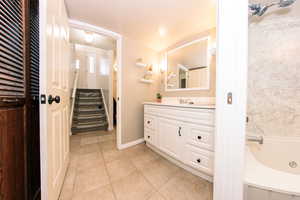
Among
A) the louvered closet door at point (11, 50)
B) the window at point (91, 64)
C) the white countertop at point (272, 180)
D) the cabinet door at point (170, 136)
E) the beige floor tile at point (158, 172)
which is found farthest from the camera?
the window at point (91, 64)

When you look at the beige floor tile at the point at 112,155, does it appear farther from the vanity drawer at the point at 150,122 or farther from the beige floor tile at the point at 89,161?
the vanity drawer at the point at 150,122

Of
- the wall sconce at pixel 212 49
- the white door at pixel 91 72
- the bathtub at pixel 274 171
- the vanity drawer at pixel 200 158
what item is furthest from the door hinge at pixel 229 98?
the white door at pixel 91 72

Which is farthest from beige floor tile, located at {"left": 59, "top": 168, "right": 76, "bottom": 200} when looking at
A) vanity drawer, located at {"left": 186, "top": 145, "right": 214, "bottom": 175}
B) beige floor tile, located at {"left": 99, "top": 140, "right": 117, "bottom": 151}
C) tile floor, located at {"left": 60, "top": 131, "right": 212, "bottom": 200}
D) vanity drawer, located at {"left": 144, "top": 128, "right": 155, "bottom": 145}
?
vanity drawer, located at {"left": 186, "top": 145, "right": 214, "bottom": 175}

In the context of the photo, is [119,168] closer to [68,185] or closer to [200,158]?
[68,185]

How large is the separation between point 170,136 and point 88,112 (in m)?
2.99

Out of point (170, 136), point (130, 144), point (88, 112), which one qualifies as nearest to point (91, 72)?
point (88, 112)

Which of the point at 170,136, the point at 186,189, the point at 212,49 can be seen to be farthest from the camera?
the point at 212,49

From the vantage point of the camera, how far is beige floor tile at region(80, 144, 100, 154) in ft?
6.73

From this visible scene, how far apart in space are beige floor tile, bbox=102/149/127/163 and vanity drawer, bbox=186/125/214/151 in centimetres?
116

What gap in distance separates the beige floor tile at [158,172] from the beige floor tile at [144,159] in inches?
2.6

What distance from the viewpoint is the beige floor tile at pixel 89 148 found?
205 centimetres

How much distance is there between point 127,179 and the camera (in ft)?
4.47

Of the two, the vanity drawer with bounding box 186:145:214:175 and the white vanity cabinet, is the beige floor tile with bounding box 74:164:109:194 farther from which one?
the vanity drawer with bounding box 186:145:214:175

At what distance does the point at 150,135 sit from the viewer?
2092 millimetres
